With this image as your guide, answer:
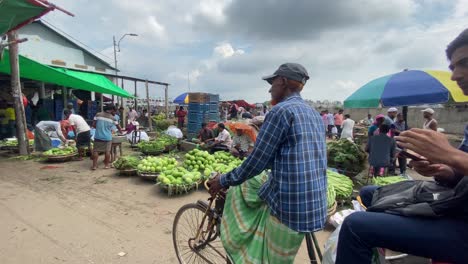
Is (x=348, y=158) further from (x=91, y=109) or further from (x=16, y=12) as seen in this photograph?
(x=91, y=109)

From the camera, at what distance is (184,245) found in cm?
311

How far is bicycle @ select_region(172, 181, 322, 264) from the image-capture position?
2.48 m

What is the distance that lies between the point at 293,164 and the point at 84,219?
391cm

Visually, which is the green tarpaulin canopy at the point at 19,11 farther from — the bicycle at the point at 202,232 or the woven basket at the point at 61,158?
the bicycle at the point at 202,232

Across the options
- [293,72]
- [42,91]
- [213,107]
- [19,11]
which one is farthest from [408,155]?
[42,91]

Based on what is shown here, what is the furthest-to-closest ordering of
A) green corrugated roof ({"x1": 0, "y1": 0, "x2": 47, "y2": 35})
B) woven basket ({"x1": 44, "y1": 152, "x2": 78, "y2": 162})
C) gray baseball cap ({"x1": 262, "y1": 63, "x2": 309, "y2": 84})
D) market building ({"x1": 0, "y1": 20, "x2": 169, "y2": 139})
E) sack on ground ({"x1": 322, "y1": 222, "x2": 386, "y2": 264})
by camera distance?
1. market building ({"x1": 0, "y1": 20, "x2": 169, "y2": 139})
2. woven basket ({"x1": 44, "y1": 152, "x2": 78, "y2": 162})
3. green corrugated roof ({"x1": 0, "y1": 0, "x2": 47, "y2": 35})
4. gray baseball cap ({"x1": 262, "y1": 63, "x2": 309, "y2": 84})
5. sack on ground ({"x1": 322, "y1": 222, "x2": 386, "y2": 264})

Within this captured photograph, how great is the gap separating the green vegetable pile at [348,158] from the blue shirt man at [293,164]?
15.0 ft

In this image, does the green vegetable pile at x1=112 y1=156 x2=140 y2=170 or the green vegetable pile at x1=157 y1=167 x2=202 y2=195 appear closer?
the green vegetable pile at x1=157 y1=167 x2=202 y2=195

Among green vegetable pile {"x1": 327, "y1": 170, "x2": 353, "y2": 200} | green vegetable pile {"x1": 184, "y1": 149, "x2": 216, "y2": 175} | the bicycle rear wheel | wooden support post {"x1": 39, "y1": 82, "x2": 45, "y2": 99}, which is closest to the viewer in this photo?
the bicycle rear wheel

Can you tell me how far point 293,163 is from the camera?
6.01ft

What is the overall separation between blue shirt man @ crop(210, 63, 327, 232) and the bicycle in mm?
389

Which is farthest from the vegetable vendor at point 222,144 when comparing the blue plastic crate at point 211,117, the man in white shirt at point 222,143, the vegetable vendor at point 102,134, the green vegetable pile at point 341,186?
the green vegetable pile at point 341,186

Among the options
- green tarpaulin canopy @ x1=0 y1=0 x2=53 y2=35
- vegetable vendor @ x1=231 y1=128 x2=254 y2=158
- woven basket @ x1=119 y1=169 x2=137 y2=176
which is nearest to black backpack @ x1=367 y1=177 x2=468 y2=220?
green tarpaulin canopy @ x1=0 y1=0 x2=53 y2=35

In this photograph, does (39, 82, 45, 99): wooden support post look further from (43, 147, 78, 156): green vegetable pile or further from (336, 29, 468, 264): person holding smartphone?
(336, 29, 468, 264): person holding smartphone
